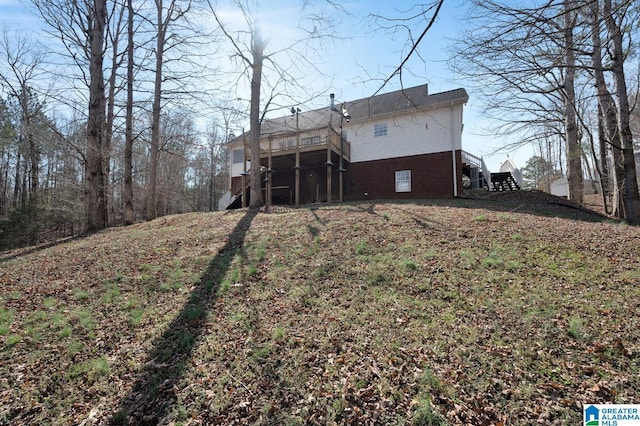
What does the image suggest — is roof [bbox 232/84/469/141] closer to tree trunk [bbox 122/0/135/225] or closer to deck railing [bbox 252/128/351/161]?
deck railing [bbox 252/128/351/161]

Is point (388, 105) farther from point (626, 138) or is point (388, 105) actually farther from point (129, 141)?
point (129, 141)

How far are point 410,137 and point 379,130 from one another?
5.84 feet

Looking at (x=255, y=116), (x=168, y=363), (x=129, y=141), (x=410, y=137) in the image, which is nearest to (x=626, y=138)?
(x=410, y=137)

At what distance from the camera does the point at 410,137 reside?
49.3 feet

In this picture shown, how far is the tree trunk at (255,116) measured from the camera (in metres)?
11.7

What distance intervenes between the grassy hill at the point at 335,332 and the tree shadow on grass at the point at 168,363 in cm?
2

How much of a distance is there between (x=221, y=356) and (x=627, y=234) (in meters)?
8.34

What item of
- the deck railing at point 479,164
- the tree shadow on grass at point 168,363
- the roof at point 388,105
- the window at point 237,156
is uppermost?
the roof at point 388,105

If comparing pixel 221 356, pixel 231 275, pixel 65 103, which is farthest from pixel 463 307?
pixel 65 103

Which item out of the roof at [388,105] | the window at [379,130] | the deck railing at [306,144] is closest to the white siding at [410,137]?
the window at [379,130]

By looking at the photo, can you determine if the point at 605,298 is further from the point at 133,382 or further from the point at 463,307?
the point at 133,382

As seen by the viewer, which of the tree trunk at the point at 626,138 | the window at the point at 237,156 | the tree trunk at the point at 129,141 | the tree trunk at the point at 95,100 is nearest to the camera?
the tree trunk at the point at 626,138

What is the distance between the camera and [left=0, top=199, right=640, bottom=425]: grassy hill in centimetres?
283

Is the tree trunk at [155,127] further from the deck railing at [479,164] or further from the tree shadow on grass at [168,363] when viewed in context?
the deck railing at [479,164]
